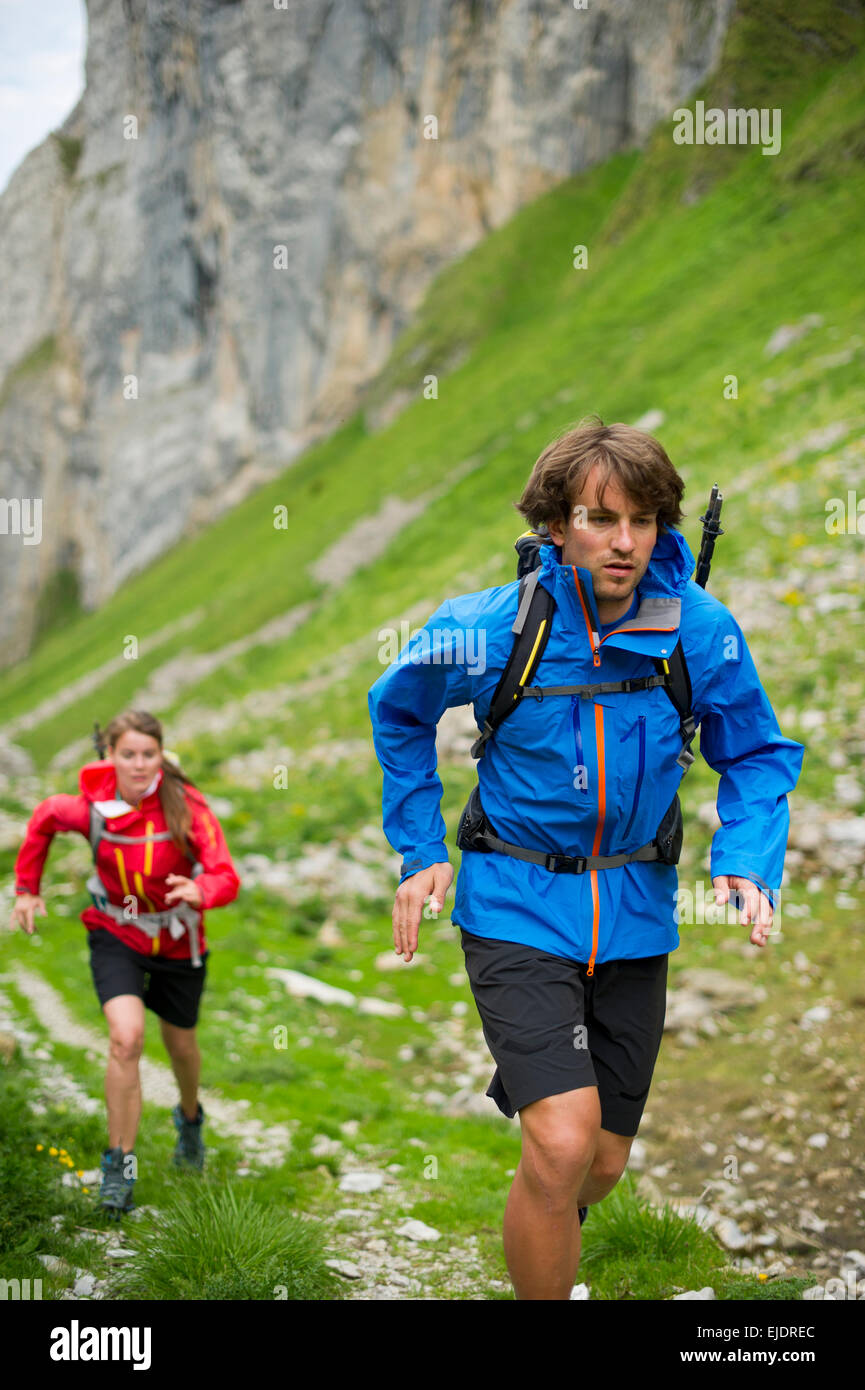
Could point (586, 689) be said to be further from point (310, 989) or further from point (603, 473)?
point (310, 989)

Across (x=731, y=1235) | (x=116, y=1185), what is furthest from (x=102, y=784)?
(x=731, y=1235)

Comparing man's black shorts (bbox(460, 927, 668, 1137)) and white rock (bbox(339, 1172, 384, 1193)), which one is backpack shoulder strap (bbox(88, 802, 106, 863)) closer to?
white rock (bbox(339, 1172, 384, 1193))

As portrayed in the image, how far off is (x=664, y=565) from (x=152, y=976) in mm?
3519

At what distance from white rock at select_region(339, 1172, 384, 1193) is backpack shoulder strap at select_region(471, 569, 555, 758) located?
3331mm

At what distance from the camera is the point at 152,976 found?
5.86 m

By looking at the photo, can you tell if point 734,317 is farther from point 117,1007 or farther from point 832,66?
point 117,1007

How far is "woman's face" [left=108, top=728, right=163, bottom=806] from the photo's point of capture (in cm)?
564

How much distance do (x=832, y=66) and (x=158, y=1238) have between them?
4038 cm

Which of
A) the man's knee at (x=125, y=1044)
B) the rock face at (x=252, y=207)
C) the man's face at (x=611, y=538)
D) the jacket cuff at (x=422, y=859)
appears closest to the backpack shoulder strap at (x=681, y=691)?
the man's face at (x=611, y=538)

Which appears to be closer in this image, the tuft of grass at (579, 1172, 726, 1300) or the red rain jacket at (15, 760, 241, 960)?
the tuft of grass at (579, 1172, 726, 1300)

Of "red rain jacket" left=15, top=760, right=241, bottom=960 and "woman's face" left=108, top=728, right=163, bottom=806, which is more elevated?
"woman's face" left=108, top=728, right=163, bottom=806

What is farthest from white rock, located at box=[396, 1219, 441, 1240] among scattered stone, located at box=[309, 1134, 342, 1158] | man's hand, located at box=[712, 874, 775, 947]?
man's hand, located at box=[712, 874, 775, 947]

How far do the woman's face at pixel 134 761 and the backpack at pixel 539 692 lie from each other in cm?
228

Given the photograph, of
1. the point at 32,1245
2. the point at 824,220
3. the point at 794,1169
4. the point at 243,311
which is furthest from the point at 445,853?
the point at 243,311
